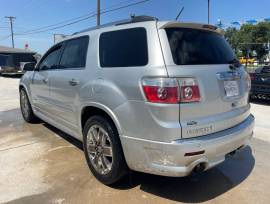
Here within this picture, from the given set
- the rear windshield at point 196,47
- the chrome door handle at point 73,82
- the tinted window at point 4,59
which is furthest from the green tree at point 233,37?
the chrome door handle at point 73,82

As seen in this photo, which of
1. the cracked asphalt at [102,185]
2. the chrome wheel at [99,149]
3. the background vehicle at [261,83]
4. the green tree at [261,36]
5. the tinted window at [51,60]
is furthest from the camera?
the green tree at [261,36]

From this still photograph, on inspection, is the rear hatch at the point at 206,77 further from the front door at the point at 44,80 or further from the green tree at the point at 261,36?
the green tree at the point at 261,36

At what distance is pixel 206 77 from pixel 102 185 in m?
1.80

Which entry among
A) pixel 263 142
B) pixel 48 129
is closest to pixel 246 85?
pixel 263 142

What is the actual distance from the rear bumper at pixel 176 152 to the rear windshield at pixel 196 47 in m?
0.80

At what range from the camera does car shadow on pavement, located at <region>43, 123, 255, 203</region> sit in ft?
11.2

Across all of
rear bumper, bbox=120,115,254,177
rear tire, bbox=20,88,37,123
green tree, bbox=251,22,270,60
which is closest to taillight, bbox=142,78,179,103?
rear bumper, bbox=120,115,254,177

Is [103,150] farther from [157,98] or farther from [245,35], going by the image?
[245,35]

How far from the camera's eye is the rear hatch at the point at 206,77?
9.52 feet

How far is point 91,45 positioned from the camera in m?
3.88

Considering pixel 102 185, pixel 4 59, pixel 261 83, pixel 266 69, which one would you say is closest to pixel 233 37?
pixel 4 59

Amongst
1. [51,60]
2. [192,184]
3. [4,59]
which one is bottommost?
[192,184]

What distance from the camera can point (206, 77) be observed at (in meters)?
3.03

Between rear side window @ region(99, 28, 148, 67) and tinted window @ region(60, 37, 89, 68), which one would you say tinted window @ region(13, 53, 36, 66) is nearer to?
tinted window @ region(60, 37, 89, 68)
